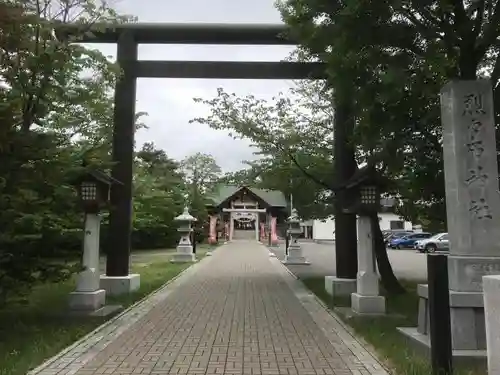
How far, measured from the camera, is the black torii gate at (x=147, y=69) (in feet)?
40.5

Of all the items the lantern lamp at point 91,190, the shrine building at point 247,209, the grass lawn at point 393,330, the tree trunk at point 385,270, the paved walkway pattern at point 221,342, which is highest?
the shrine building at point 247,209

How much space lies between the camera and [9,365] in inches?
234

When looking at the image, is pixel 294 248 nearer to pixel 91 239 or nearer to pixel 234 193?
pixel 91 239

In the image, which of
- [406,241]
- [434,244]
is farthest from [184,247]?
[406,241]

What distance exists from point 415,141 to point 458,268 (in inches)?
154

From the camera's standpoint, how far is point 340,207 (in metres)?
12.6

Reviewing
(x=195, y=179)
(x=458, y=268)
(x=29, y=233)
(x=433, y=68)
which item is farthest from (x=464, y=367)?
(x=195, y=179)

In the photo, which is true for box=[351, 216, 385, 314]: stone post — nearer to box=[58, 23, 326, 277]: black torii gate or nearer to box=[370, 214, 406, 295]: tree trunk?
box=[370, 214, 406, 295]: tree trunk

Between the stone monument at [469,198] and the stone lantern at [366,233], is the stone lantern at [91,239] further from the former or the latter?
the stone monument at [469,198]

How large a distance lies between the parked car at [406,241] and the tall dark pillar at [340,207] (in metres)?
30.7

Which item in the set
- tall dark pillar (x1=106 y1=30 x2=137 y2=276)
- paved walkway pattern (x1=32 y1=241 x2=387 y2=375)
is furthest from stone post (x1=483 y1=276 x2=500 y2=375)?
tall dark pillar (x1=106 y1=30 x2=137 y2=276)

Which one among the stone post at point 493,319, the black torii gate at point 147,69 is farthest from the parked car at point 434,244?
the stone post at point 493,319

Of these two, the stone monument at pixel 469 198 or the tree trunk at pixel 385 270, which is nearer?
the stone monument at pixel 469 198

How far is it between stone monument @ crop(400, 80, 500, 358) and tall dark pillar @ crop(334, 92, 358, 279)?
5304 millimetres
